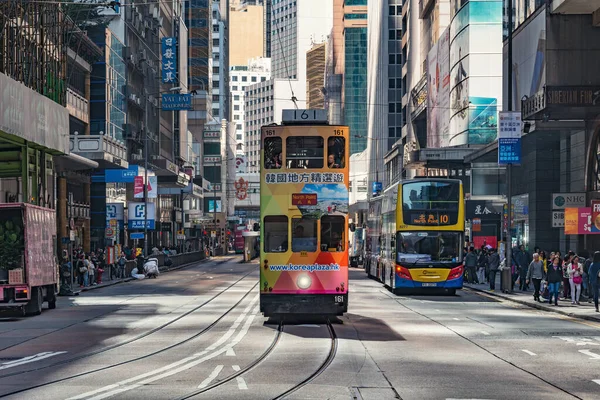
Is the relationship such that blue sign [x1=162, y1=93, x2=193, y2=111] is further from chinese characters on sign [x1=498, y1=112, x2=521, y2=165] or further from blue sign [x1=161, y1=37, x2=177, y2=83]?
chinese characters on sign [x1=498, y1=112, x2=521, y2=165]

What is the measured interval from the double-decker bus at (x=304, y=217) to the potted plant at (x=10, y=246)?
8.92 metres

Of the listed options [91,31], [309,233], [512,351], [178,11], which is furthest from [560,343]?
[178,11]

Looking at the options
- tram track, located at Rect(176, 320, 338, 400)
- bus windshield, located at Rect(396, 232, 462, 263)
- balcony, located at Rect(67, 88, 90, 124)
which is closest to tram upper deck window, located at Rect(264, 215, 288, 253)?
tram track, located at Rect(176, 320, 338, 400)

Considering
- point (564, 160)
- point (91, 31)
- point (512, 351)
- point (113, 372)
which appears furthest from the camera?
point (91, 31)

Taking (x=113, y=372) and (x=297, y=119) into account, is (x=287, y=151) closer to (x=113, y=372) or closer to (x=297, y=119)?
(x=297, y=119)

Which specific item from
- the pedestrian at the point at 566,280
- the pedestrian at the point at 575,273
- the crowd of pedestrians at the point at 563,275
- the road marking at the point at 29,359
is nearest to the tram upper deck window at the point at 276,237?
the road marking at the point at 29,359

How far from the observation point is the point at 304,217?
Result: 26406mm

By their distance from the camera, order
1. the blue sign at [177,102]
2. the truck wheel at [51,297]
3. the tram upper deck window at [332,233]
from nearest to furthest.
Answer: the tram upper deck window at [332,233], the truck wheel at [51,297], the blue sign at [177,102]

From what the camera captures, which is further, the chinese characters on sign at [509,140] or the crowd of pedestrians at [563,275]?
the chinese characters on sign at [509,140]

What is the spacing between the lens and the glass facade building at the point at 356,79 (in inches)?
7303

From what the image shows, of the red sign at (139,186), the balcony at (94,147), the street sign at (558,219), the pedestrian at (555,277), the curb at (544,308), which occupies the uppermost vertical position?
the balcony at (94,147)

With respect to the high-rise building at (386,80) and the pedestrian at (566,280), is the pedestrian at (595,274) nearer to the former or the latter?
the pedestrian at (566,280)

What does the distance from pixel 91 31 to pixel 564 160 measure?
134 ft

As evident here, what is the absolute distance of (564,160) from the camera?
52.3 metres
